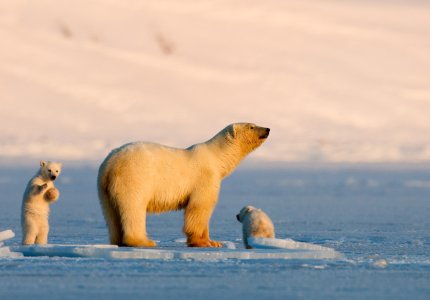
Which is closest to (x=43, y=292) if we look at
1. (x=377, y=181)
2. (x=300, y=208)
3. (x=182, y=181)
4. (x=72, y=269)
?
(x=72, y=269)

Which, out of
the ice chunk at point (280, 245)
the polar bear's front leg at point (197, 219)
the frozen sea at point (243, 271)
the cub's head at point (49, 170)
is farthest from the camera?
the polar bear's front leg at point (197, 219)

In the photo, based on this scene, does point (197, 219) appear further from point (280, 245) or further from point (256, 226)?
point (280, 245)

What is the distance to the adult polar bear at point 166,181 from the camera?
10.2 metres

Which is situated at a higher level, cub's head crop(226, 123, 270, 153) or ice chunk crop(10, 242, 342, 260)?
cub's head crop(226, 123, 270, 153)

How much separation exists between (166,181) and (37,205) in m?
1.30

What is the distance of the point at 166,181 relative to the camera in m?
10.5

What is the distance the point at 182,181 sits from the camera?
1064 cm

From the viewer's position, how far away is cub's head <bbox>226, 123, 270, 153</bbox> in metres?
11.3

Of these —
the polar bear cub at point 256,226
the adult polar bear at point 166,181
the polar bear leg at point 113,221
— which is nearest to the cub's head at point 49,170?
the adult polar bear at point 166,181

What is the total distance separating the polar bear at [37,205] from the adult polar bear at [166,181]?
1.64 feet

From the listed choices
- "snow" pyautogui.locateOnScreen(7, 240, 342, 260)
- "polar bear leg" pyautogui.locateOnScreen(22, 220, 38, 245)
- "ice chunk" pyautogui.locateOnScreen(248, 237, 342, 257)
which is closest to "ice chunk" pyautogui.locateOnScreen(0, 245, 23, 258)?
"snow" pyautogui.locateOnScreen(7, 240, 342, 260)

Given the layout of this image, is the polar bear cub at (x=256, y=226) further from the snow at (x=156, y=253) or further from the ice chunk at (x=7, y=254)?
the ice chunk at (x=7, y=254)

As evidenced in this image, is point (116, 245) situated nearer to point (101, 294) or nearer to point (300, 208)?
point (101, 294)

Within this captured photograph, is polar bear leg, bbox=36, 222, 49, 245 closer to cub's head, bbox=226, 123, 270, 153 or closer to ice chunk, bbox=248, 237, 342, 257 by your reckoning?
ice chunk, bbox=248, 237, 342, 257
